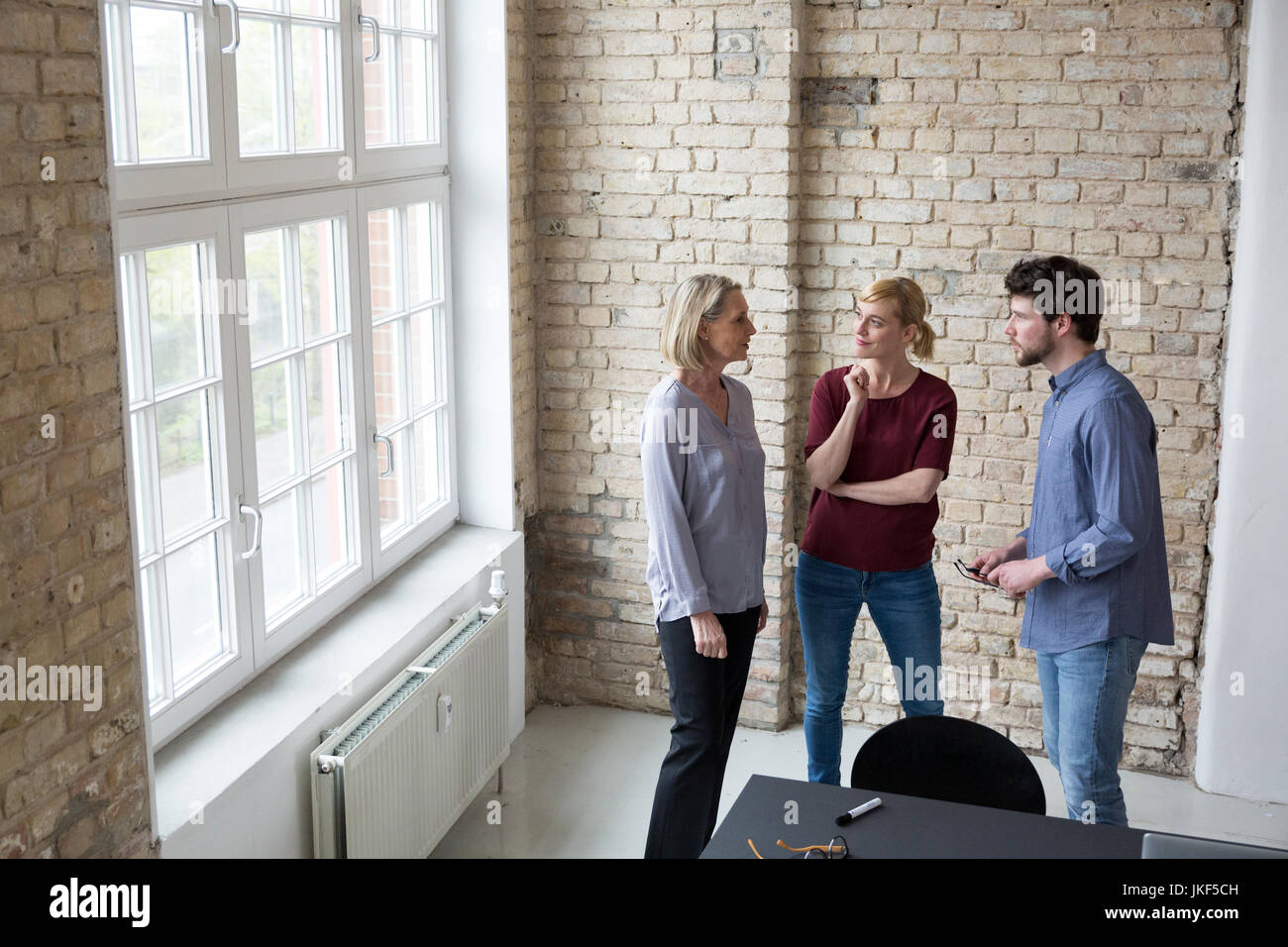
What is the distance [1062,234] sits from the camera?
4.32 m

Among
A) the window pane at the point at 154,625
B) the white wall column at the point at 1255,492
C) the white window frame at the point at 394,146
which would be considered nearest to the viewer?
the window pane at the point at 154,625

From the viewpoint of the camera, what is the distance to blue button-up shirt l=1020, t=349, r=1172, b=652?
10.2ft

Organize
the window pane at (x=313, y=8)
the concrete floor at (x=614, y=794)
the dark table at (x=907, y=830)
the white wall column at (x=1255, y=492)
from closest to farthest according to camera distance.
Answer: the dark table at (x=907, y=830)
the window pane at (x=313, y=8)
the white wall column at (x=1255, y=492)
the concrete floor at (x=614, y=794)

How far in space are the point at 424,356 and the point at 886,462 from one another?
5.70 feet

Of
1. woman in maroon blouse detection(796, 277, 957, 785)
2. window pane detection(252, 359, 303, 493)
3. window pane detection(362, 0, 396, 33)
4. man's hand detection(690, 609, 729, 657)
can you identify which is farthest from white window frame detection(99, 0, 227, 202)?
woman in maroon blouse detection(796, 277, 957, 785)

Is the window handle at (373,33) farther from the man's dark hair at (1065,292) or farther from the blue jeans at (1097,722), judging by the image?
the blue jeans at (1097,722)

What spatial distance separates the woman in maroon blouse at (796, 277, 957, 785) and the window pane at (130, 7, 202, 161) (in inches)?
72.9

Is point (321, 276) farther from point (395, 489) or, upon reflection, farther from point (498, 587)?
point (498, 587)

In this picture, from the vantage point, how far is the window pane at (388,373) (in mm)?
4094

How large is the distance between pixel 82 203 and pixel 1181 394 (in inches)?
138

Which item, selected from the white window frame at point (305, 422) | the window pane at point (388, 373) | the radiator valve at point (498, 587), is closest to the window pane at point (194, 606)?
the white window frame at point (305, 422)

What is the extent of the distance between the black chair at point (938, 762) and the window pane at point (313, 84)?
2249mm

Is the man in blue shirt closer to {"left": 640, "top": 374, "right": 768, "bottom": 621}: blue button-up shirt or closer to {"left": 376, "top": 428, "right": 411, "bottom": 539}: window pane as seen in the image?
{"left": 640, "top": 374, "right": 768, "bottom": 621}: blue button-up shirt

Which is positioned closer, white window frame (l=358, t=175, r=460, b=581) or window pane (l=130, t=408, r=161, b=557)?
window pane (l=130, t=408, r=161, b=557)
